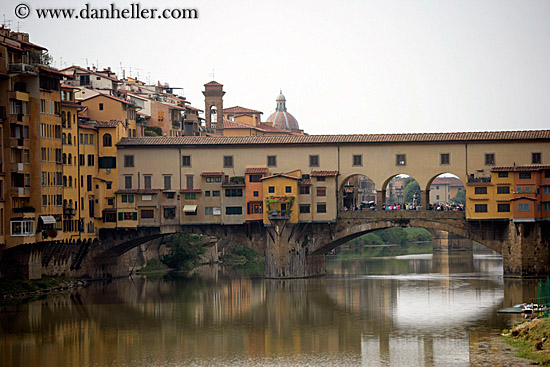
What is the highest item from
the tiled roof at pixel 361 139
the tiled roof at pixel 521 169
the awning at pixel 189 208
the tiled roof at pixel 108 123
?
the tiled roof at pixel 108 123

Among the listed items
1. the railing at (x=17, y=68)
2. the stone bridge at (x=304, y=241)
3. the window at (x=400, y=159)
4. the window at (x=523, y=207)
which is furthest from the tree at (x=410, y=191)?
the railing at (x=17, y=68)

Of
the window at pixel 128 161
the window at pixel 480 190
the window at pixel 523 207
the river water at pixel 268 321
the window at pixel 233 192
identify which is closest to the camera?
the river water at pixel 268 321

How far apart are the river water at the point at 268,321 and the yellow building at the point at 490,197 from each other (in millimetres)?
4438

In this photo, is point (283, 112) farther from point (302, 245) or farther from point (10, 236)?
point (10, 236)

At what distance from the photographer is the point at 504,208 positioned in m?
64.9

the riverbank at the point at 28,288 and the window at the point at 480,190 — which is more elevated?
the window at the point at 480,190

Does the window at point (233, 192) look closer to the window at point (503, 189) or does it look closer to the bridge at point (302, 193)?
the bridge at point (302, 193)

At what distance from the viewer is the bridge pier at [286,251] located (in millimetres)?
67812

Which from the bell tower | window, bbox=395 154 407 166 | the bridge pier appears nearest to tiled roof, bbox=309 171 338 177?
the bridge pier

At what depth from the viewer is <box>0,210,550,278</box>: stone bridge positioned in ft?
210

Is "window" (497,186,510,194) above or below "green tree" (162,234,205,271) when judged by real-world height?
above

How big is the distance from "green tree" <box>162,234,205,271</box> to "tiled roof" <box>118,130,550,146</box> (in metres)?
13.1

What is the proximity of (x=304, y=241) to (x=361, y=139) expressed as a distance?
795cm

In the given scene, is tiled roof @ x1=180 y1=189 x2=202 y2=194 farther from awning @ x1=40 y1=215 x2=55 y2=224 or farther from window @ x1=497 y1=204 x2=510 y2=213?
window @ x1=497 y1=204 x2=510 y2=213
